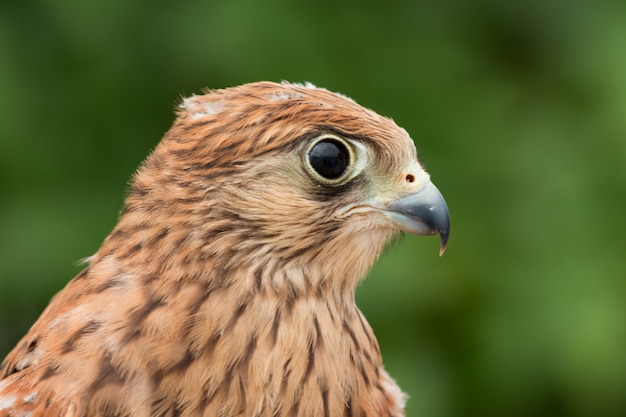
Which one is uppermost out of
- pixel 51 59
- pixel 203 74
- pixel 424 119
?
pixel 424 119

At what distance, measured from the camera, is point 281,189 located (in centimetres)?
279

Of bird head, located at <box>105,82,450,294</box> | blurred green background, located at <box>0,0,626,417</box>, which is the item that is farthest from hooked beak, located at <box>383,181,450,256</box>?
blurred green background, located at <box>0,0,626,417</box>

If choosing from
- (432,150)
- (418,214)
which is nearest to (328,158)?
(418,214)

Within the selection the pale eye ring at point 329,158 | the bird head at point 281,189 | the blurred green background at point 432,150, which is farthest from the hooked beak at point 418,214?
the blurred green background at point 432,150

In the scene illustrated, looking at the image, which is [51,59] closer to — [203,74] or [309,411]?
[203,74]

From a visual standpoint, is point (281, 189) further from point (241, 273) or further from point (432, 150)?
point (432, 150)

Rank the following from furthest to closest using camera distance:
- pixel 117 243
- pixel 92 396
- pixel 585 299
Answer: pixel 585 299 → pixel 117 243 → pixel 92 396

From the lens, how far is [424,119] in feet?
13.9

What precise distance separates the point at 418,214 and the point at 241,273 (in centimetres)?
52

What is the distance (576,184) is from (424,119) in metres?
0.67

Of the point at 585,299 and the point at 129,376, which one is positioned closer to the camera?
the point at 129,376

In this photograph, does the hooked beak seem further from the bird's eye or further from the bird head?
the bird's eye

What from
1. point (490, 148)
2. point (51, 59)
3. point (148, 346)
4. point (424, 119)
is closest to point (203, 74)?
point (51, 59)

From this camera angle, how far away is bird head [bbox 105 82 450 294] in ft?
9.00
